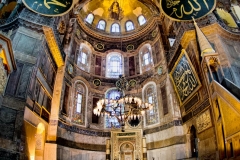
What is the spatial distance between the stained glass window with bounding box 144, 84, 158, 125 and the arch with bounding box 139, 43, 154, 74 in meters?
1.46

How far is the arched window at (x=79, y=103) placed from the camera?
40.2 feet

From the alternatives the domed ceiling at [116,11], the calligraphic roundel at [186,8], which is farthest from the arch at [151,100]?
the domed ceiling at [116,11]

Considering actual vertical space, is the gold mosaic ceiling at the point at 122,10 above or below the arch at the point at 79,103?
above

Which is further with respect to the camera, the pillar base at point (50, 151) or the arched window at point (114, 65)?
the arched window at point (114, 65)

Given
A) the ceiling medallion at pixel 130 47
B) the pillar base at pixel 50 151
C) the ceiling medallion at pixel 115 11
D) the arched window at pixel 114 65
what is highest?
the ceiling medallion at pixel 115 11

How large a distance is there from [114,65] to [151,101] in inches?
166

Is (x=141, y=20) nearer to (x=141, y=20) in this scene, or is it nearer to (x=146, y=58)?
(x=141, y=20)

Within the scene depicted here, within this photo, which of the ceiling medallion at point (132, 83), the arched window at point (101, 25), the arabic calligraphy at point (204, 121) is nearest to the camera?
the arabic calligraphy at point (204, 121)

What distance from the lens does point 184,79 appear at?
32.7ft

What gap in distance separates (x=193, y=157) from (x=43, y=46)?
8.39 meters

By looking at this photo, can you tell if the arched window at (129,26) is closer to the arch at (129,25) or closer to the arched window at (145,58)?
the arch at (129,25)

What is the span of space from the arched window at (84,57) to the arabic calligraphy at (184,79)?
6.38 metres

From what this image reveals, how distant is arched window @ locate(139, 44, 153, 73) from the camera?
14494 mm

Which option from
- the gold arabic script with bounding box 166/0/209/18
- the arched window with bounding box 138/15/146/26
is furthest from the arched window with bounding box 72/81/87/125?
the gold arabic script with bounding box 166/0/209/18
